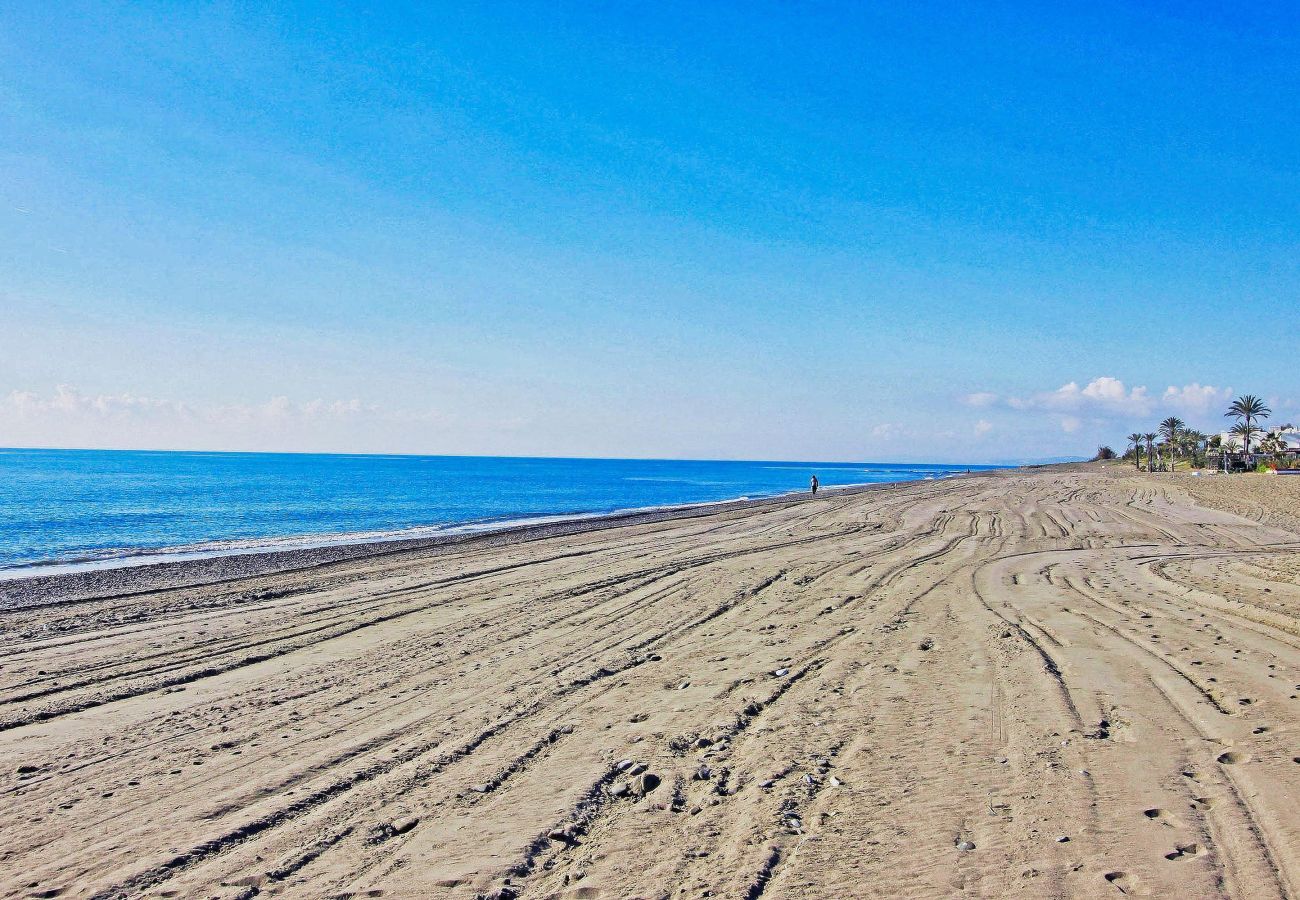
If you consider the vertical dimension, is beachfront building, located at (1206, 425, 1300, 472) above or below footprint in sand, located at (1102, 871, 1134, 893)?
above

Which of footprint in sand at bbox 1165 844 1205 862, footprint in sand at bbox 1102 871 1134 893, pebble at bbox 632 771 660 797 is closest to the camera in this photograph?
footprint in sand at bbox 1102 871 1134 893

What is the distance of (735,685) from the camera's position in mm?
7156

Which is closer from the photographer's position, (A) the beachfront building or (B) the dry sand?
(B) the dry sand

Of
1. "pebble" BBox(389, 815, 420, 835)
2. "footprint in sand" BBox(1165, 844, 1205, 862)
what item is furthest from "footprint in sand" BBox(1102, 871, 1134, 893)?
"pebble" BBox(389, 815, 420, 835)

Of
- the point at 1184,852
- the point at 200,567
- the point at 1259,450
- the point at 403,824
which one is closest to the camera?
the point at 1184,852

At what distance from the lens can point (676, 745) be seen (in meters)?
5.65

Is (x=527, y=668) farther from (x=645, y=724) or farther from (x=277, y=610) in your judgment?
(x=277, y=610)

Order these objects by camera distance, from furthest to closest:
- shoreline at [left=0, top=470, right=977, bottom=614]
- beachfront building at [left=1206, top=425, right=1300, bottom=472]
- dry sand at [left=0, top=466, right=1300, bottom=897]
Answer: beachfront building at [left=1206, top=425, right=1300, bottom=472]
shoreline at [left=0, top=470, right=977, bottom=614]
dry sand at [left=0, top=466, right=1300, bottom=897]

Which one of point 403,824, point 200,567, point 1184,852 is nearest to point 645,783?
point 403,824

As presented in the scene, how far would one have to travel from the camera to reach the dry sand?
3965 millimetres

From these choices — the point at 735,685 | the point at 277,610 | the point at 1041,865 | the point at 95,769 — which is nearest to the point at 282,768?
the point at 95,769

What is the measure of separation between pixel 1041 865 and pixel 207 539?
33.3m

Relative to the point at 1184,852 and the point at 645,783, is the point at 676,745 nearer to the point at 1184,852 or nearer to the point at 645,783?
the point at 645,783

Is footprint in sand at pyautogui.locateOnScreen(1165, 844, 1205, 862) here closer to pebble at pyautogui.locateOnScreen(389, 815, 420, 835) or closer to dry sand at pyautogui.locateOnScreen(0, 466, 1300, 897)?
dry sand at pyautogui.locateOnScreen(0, 466, 1300, 897)
